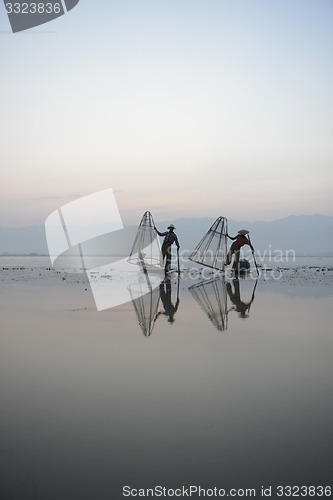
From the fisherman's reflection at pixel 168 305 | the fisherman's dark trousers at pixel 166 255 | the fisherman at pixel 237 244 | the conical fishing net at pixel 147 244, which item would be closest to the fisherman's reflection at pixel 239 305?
the fisherman's reflection at pixel 168 305

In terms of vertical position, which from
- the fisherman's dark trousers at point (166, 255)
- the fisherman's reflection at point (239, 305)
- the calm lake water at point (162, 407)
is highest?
the calm lake water at point (162, 407)

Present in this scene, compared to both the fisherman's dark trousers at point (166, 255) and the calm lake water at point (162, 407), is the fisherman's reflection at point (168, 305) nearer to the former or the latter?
the calm lake water at point (162, 407)

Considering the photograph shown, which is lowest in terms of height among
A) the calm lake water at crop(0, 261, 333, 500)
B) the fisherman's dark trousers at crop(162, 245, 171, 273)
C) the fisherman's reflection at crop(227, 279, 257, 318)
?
the fisherman's dark trousers at crop(162, 245, 171, 273)

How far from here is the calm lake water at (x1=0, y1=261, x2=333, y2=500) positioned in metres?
2.60

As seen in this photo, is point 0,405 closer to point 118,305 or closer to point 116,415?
point 116,415

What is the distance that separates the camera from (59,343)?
21.0 feet

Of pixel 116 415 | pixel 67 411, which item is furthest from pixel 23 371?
Answer: pixel 116 415

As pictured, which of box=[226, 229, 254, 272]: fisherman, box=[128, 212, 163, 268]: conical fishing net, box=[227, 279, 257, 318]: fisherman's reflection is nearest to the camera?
box=[227, 279, 257, 318]: fisherman's reflection

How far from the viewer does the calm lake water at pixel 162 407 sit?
2.60 metres

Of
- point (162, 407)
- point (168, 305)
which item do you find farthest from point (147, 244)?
point (162, 407)

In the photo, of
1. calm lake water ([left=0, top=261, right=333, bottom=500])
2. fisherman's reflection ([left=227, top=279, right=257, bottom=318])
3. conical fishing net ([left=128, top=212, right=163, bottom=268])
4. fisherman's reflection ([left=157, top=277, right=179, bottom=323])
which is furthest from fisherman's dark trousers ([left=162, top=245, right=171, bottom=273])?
calm lake water ([left=0, top=261, right=333, bottom=500])

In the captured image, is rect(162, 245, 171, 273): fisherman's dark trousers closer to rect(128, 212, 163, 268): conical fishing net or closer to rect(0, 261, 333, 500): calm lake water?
rect(128, 212, 163, 268): conical fishing net

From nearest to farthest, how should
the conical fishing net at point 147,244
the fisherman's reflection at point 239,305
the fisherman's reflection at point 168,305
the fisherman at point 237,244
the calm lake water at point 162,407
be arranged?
the calm lake water at point 162,407 < the fisherman's reflection at point 168,305 < the fisherman's reflection at point 239,305 < the fisherman at point 237,244 < the conical fishing net at point 147,244

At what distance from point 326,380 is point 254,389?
3.16 ft
